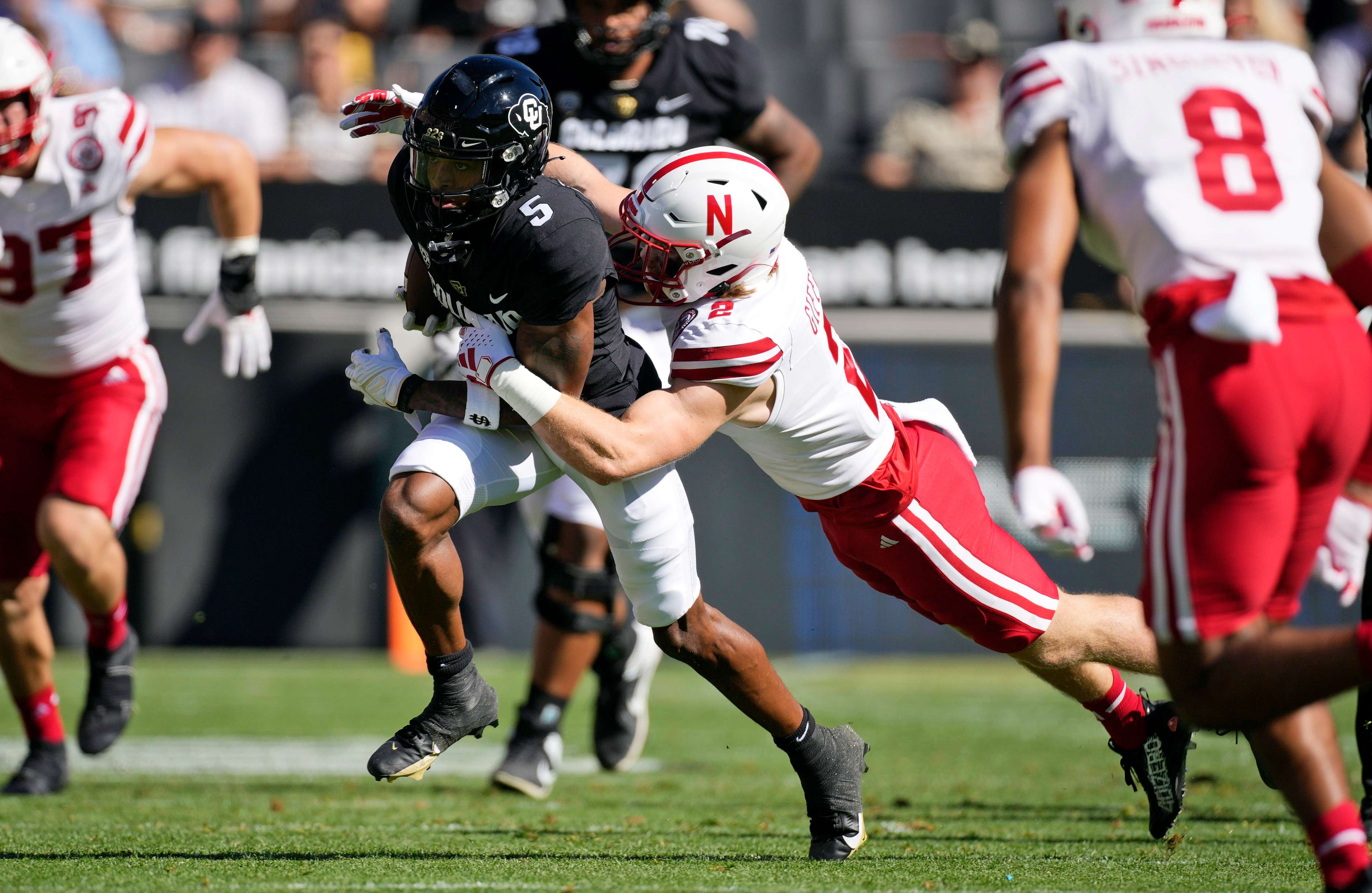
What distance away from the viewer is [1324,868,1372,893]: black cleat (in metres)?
2.40

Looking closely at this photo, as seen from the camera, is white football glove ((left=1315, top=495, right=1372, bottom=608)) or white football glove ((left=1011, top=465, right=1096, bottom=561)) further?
white football glove ((left=1315, top=495, right=1372, bottom=608))

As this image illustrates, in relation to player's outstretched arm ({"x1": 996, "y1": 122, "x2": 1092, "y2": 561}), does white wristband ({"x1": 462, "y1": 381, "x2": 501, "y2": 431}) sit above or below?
below

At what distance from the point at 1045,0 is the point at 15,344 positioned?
8.11m

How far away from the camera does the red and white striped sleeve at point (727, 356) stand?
3246 millimetres

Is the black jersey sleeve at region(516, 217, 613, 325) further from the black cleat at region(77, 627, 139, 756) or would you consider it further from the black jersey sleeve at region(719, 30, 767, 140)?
the black cleat at region(77, 627, 139, 756)

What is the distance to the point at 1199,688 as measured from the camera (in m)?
2.52

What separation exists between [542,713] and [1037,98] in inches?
113

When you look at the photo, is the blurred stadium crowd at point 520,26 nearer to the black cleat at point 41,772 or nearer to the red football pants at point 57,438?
the red football pants at point 57,438

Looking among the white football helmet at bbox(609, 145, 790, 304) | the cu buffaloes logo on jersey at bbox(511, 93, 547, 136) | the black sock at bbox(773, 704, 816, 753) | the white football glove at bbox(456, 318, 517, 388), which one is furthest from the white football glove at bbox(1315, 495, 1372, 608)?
the cu buffaloes logo on jersey at bbox(511, 93, 547, 136)

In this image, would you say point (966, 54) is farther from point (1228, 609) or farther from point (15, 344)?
point (1228, 609)

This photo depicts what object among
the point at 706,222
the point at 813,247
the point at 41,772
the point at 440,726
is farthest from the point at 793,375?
the point at 813,247

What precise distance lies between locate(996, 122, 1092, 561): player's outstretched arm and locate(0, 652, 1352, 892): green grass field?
0.97m

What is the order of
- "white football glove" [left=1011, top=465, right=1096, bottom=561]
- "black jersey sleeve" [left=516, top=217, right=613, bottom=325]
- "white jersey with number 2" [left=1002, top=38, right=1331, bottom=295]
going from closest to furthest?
"white football glove" [left=1011, top=465, right=1096, bottom=561] → "white jersey with number 2" [left=1002, top=38, right=1331, bottom=295] → "black jersey sleeve" [left=516, top=217, right=613, bottom=325]

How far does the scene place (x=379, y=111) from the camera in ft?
12.0
